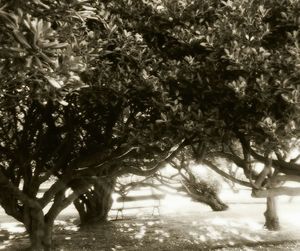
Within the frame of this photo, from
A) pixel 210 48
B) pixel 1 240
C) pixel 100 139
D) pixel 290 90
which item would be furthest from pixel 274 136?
pixel 1 240

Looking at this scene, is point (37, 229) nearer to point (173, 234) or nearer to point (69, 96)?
point (69, 96)

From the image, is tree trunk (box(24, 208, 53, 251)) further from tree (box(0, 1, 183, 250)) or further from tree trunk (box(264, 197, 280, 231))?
tree trunk (box(264, 197, 280, 231))

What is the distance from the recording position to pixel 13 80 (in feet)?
18.0

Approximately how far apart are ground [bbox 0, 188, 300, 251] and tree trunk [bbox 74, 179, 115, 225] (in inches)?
18.2

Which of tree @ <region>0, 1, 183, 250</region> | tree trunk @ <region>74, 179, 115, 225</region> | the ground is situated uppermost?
tree @ <region>0, 1, 183, 250</region>

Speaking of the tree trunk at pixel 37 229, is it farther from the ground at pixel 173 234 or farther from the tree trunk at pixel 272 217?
the tree trunk at pixel 272 217

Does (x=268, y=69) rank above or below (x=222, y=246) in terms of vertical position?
above

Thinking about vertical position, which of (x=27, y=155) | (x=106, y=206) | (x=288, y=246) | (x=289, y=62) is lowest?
(x=288, y=246)

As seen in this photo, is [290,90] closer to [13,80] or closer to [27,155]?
[13,80]

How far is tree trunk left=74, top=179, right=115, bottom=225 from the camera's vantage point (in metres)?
16.9

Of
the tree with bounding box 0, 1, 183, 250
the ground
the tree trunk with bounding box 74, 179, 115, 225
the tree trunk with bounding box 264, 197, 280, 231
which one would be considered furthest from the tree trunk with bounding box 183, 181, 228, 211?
the tree with bounding box 0, 1, 183, 250

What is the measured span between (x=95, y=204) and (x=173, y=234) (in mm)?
3973

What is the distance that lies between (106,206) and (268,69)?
40.0 feet

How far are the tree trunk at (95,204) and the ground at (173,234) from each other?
0.46 meters
